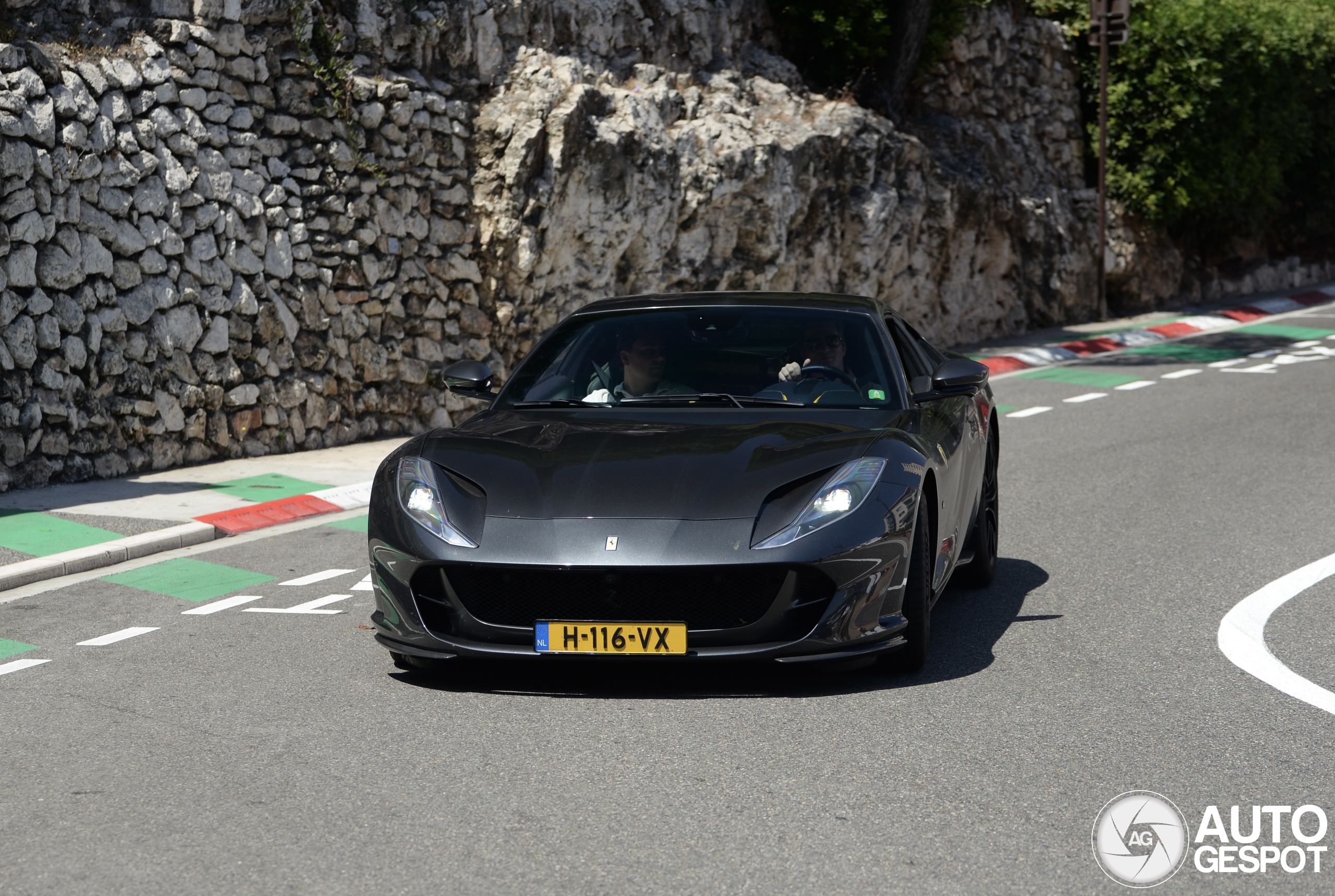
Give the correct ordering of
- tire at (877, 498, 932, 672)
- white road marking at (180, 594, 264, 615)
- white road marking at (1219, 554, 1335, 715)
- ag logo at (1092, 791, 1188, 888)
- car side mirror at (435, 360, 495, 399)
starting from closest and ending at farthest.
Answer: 1. ag logo at (1092, 791, 1188, 888)
2. white road marking at (1219, 554, 1335, 715)
3. tire at (877, 498, 932, 672)
4. car side mirror at (435, 360, 495, 399)
5. white road marking at (180, 594, 264, 615)

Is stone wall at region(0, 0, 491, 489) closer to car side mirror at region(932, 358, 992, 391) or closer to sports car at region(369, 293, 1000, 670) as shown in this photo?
sports car at region(369, 293, 1000, 670)

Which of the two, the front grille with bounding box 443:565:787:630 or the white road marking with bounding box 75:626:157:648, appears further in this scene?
the white road marking with bounding box 75:626:157:648

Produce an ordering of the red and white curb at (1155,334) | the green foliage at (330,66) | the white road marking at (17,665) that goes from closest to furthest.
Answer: the white road marking at (17,665) → the green foliage at (330,66) → the red and white curb at (1155,334)

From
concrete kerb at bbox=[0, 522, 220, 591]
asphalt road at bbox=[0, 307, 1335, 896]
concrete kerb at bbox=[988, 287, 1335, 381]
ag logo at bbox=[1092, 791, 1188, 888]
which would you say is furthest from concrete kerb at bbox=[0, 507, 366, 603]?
Result: concrete kerb at bbox=[988, 287, 1335, 381]

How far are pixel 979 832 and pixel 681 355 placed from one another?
290 cm

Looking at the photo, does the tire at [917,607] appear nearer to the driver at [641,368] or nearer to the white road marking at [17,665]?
the driver at [641,368]

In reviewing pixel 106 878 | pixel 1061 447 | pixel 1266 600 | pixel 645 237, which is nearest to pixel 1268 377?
pixel 1061 447

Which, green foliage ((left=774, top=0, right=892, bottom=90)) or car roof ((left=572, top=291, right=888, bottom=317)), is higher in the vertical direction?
green foliage ((left=774, top=0, right=892, bottom=90))

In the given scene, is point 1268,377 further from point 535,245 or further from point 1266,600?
point 1266,600

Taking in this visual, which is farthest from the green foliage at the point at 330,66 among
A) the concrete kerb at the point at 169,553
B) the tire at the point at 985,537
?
the tire at the point at 985,537

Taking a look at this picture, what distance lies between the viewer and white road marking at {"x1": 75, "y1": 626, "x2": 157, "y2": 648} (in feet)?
20.8

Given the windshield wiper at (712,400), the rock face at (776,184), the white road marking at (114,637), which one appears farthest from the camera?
the rock face at (776,184)

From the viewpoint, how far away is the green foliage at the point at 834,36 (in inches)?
784

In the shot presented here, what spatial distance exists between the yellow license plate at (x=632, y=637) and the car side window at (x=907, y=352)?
1.97m
